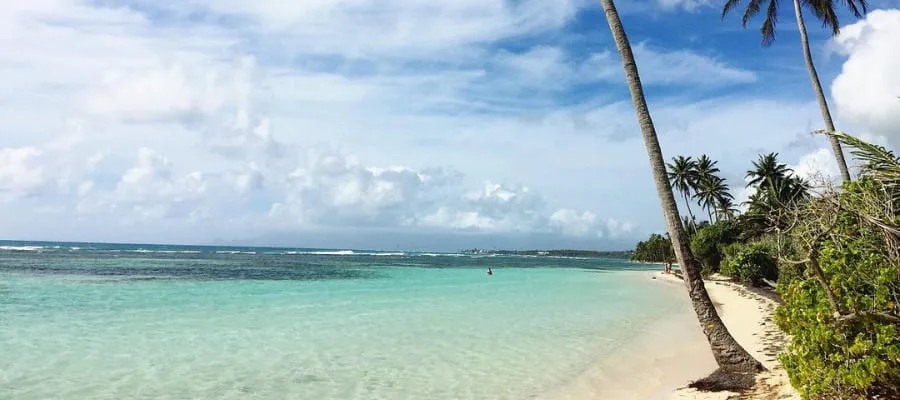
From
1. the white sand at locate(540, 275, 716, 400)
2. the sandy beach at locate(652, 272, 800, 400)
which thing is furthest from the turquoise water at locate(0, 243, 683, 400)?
the sandy beach at locate(652, 272, 800, 400)

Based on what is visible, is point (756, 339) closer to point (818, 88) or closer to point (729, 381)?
point (729, 381)

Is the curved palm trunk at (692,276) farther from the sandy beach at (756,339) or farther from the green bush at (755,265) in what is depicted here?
the green bush at (755,265)

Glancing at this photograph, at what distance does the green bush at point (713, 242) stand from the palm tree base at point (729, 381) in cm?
3642

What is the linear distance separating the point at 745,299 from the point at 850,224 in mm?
17388

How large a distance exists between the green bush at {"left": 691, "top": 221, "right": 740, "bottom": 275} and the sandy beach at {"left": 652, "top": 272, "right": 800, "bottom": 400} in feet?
57.3

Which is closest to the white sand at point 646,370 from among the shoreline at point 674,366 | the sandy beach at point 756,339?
the shoreline at point 674,366

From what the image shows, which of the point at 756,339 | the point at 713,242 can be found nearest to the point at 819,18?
the point at 756,339

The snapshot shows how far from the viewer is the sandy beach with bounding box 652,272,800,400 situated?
724cm

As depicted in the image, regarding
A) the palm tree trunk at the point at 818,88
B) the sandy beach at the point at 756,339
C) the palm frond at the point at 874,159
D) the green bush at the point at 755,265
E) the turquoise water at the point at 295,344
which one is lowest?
the turquoise water at the point at 295,344

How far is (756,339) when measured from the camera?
11914mm

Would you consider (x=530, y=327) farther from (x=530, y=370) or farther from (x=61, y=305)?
(x=61, y=305)

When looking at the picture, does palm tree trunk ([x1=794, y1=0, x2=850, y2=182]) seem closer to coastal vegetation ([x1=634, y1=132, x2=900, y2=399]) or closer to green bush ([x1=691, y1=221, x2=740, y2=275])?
coastal vegetation ([x1=634, y1=132, x2=900, y2=399])

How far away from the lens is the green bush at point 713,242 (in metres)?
41.8

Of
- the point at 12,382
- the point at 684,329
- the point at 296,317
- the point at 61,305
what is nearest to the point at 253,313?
the point at 296,317
